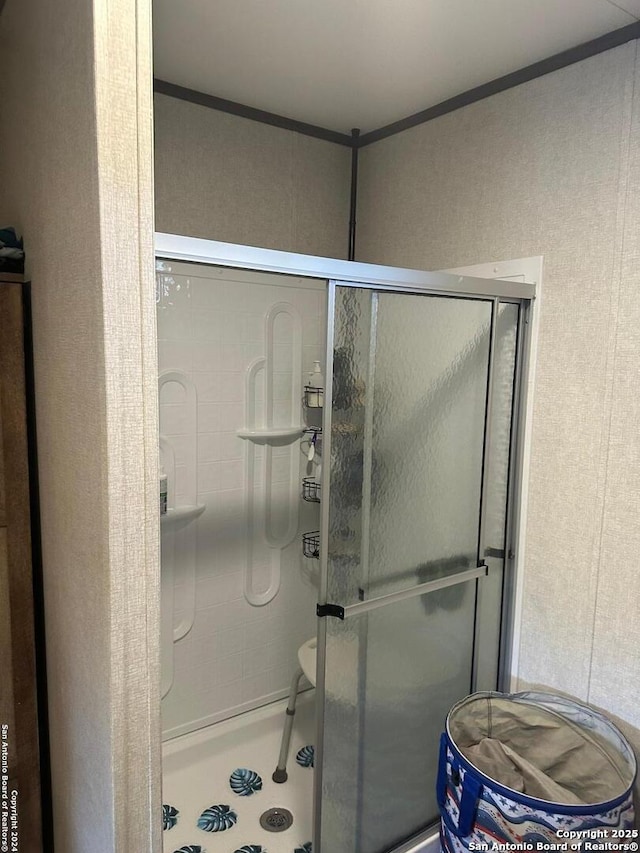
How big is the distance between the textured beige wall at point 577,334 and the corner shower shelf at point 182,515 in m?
1.10

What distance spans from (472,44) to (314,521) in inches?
66.6

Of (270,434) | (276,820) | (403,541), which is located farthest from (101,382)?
(276,820)

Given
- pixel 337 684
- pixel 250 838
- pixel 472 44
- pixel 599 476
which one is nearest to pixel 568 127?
pixel 472 44

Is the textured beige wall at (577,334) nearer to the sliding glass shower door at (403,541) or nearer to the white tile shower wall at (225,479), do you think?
the sliding glass shower door at (403,541)

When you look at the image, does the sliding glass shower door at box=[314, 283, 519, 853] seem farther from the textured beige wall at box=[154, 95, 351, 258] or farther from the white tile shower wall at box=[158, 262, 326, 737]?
the textured beige wall at box=[154, 95, 351, 258]

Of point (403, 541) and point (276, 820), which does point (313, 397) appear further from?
point (276, 820)

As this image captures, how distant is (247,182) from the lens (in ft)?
6.61

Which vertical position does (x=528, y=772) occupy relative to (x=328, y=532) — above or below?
below

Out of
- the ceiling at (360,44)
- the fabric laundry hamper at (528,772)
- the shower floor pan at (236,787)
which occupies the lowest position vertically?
the shower floor pan at (236,787)

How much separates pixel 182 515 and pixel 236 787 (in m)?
0.92

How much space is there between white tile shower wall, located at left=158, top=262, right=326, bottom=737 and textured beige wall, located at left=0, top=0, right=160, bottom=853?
78 cm

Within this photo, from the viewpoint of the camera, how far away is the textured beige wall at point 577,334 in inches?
57.7

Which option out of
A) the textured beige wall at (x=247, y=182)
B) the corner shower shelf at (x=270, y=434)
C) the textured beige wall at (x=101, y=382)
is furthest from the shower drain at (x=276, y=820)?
the textured beige wall at (x=247, y=182)

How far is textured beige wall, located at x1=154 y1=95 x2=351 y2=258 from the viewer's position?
186 centimetres
